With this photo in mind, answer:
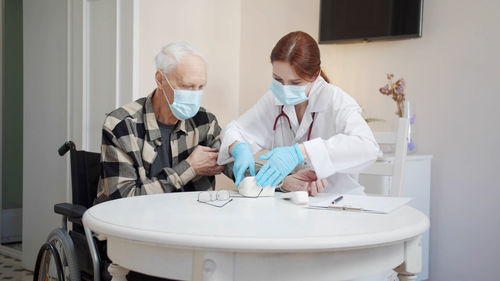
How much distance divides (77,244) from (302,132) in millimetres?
897

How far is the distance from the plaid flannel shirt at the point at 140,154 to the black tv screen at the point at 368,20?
1474 mm

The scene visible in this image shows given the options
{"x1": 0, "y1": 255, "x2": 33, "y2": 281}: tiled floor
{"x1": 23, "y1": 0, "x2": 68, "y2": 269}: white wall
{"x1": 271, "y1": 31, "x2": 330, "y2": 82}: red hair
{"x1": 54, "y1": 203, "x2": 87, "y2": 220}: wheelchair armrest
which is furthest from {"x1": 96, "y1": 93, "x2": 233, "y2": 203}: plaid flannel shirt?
{"x1": 0, "y1": 255, "x2": 33, "y2": 281}: tiled floor

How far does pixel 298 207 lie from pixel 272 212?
0.12 m

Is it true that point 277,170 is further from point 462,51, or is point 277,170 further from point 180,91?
point 462,51

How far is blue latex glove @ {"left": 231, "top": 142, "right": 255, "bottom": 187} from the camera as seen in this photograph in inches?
66.6

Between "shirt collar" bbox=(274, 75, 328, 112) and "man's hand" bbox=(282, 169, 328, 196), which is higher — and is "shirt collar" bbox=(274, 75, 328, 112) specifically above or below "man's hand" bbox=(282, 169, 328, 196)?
above

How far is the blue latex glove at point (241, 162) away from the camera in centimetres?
169

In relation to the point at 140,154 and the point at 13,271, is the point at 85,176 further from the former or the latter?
the point at 13,271

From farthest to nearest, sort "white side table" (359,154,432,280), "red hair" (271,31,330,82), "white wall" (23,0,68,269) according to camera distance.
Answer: "white wall" (23,0,68,269)
"white side table" (359,154,432,280)
"red hair" (271,31,330,82)

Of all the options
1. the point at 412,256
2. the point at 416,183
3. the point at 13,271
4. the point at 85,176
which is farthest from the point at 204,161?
the point at 13,271

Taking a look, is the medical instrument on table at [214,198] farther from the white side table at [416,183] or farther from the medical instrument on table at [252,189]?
the white side table at [416,183]

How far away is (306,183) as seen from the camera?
66.0 inches

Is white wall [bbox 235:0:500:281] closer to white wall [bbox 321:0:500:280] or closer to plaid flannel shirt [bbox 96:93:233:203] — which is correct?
white wall [bbox 321:0:500:280]

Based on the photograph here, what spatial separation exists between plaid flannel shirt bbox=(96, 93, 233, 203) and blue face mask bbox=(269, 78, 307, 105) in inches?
13.7
